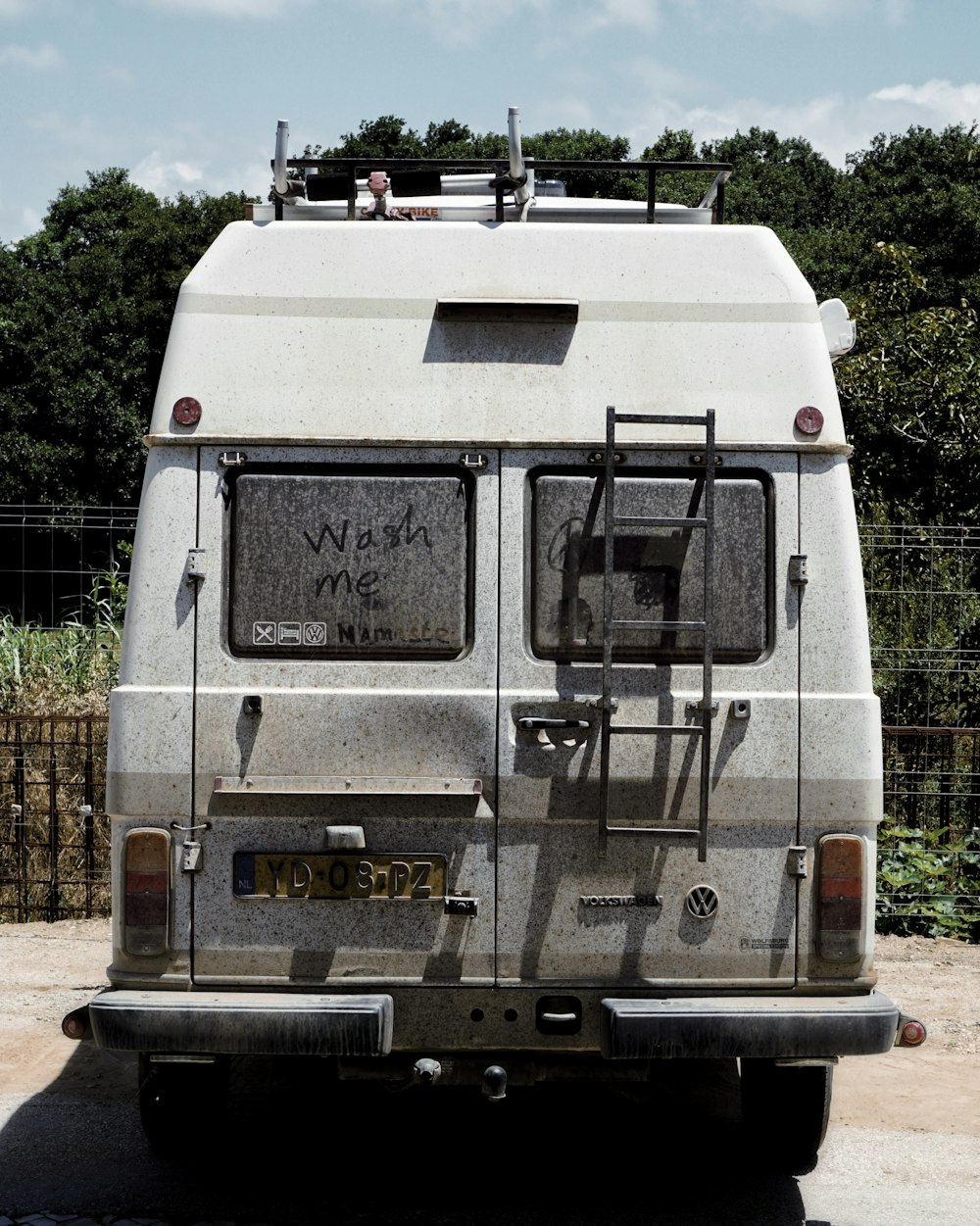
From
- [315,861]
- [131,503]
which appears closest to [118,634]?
[315,861]

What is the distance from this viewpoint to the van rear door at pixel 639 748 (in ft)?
14.9

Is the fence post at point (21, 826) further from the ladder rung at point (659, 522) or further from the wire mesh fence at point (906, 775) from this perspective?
the ladder rung at point (659, 522)

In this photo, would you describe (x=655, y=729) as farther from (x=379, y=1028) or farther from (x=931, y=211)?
(x=931, y=211)

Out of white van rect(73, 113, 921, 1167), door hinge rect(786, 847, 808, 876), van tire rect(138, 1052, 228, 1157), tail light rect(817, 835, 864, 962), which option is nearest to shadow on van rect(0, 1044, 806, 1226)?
van tire rect(138, 1052, 228, 1157)

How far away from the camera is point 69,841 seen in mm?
9523

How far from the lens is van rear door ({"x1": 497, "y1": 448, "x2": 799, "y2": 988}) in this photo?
455cm

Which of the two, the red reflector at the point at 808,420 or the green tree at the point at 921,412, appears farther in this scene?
the green tree at the point at 921,412

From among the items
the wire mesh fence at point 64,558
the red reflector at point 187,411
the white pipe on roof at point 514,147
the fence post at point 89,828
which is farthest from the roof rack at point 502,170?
the fence post at point 89,828

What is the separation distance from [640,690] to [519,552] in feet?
1.87

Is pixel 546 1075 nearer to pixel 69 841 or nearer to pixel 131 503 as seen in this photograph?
pixel 69 841

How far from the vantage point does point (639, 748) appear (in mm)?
4555

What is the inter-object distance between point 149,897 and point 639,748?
1.58 meters

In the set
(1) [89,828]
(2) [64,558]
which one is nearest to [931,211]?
(2) [64,558]

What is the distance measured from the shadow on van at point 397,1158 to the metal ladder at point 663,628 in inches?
45.7
